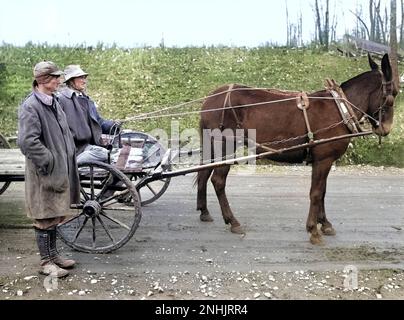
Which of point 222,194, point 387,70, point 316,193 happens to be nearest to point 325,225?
point 316,193

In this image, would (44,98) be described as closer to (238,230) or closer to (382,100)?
(238,230)

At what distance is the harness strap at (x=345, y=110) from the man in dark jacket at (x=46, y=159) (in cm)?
316

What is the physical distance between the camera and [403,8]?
27.5 meters

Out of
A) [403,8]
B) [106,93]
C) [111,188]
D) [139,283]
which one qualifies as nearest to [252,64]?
[106,93]

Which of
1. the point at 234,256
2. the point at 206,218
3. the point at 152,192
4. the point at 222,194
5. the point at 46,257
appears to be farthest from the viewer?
the point at 152,192

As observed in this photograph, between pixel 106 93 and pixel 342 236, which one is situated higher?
→ pixel 106 93

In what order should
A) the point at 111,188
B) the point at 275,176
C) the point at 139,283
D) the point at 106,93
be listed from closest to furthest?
1. the point at 139,283
2. the point at 111,188
3. the point at 275,176
4. the point at 106,93

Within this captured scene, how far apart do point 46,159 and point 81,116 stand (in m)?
1.19

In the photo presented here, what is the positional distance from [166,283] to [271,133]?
93.3 inches

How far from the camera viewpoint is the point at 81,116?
5.39 metres

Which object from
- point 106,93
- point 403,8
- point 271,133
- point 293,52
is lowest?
point 271,133

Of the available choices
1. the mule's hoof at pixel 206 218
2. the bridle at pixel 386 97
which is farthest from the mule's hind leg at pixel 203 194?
the bridle at pixel 386 97

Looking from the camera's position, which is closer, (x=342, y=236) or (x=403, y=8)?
(x=342, y=236)

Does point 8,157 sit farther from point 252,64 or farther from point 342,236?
point 252,64
